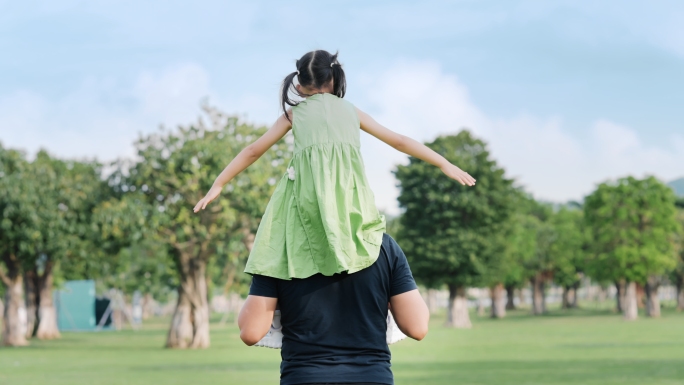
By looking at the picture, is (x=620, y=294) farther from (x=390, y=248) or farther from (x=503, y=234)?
(x=390, y=248)

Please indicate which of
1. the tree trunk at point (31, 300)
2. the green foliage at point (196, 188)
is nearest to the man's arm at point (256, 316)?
the green foliage at point (196, 188)

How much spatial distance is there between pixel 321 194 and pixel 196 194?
35515mm

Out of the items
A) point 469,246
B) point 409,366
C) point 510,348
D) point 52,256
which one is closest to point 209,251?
point 52,256

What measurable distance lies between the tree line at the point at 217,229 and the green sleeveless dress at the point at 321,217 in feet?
111

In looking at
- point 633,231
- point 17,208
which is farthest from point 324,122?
point 633,231

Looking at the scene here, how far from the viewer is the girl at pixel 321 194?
11.0 feet

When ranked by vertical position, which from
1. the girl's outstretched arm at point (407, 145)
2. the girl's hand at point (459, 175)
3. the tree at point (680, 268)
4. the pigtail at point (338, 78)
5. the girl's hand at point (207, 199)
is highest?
the tree at point (680, 268)

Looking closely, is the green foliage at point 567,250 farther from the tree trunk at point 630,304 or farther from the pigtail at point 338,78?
the pigtail at point 338,78

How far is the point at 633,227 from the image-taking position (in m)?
74.0

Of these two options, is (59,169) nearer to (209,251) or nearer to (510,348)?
(209,251)

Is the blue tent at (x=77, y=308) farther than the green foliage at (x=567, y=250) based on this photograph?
No

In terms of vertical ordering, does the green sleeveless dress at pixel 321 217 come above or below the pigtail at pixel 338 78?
below

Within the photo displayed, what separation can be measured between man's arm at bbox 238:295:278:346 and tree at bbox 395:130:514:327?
5872 cm

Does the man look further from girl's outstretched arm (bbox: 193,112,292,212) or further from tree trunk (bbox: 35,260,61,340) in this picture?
tree trunk (bbox: 35,260,61,340)
